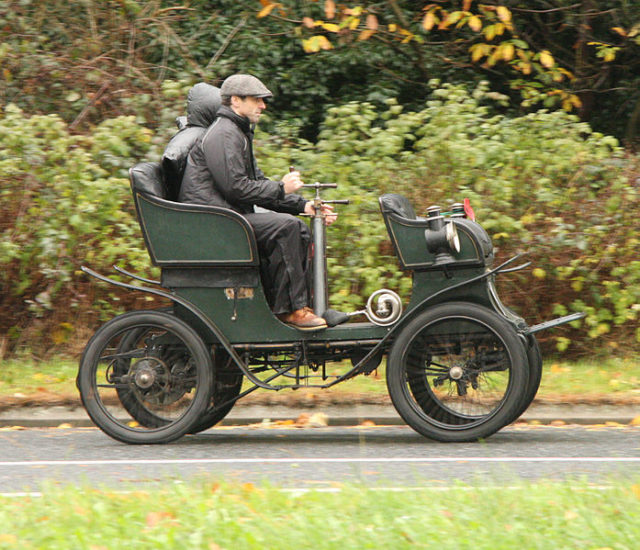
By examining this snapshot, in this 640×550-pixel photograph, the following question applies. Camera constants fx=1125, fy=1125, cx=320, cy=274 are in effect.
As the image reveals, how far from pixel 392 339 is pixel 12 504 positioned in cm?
265

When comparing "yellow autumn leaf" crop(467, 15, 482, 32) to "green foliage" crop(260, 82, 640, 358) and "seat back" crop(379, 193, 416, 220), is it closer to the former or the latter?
"green foliage" crop(260, 82, 640, 358)

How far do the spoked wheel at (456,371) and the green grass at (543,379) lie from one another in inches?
49.0

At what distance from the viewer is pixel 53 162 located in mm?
10000

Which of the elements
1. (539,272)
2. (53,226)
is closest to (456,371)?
(539,272)

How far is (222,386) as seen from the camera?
7.00 meters

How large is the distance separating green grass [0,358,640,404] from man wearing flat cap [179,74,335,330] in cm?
140

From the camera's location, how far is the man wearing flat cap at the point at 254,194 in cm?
661

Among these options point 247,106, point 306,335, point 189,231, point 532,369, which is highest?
point 247,106

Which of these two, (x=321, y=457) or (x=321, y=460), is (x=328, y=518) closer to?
(x=321, y=460)

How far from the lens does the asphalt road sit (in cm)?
547

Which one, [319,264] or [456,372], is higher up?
[319,264]

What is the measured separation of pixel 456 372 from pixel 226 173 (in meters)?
1.78

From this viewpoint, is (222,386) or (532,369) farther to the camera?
(222,386)

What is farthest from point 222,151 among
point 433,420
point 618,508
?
point 618,508
